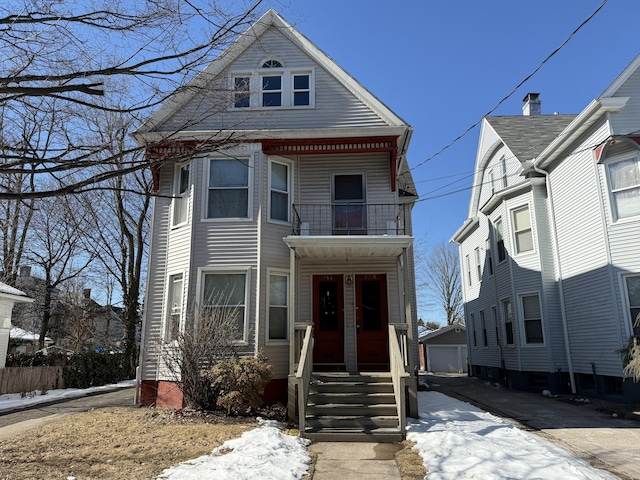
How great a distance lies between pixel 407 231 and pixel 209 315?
8404 millimetres

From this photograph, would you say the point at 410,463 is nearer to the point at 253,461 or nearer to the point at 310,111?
the point at 253,461

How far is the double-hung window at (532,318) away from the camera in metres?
14.0

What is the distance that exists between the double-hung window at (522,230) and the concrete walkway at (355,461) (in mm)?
9788

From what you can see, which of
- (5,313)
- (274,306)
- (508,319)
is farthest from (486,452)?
(5,313)

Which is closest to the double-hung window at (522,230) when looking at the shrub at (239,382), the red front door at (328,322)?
the red front door at (328,322)

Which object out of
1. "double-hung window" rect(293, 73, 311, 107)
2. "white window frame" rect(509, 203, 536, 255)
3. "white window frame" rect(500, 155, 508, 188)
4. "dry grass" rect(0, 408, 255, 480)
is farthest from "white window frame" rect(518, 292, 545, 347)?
"dry grass" rect(0, 408, 255, 480)

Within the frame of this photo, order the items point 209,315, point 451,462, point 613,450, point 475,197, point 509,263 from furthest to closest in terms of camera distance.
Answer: point 475,197 → point 509,263 → point 209,315 → point 613,450 → point 451,462

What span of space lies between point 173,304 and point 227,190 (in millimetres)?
3027

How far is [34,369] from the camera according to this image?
1388cm

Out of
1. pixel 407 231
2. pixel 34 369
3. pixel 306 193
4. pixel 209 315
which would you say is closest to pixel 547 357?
pixel 407 231

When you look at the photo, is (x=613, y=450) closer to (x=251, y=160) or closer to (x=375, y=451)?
(x=375, y=451)

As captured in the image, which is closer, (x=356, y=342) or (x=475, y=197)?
(x=356, y=342)

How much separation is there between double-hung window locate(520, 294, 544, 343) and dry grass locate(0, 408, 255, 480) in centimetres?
984

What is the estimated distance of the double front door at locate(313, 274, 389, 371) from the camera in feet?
35.5
